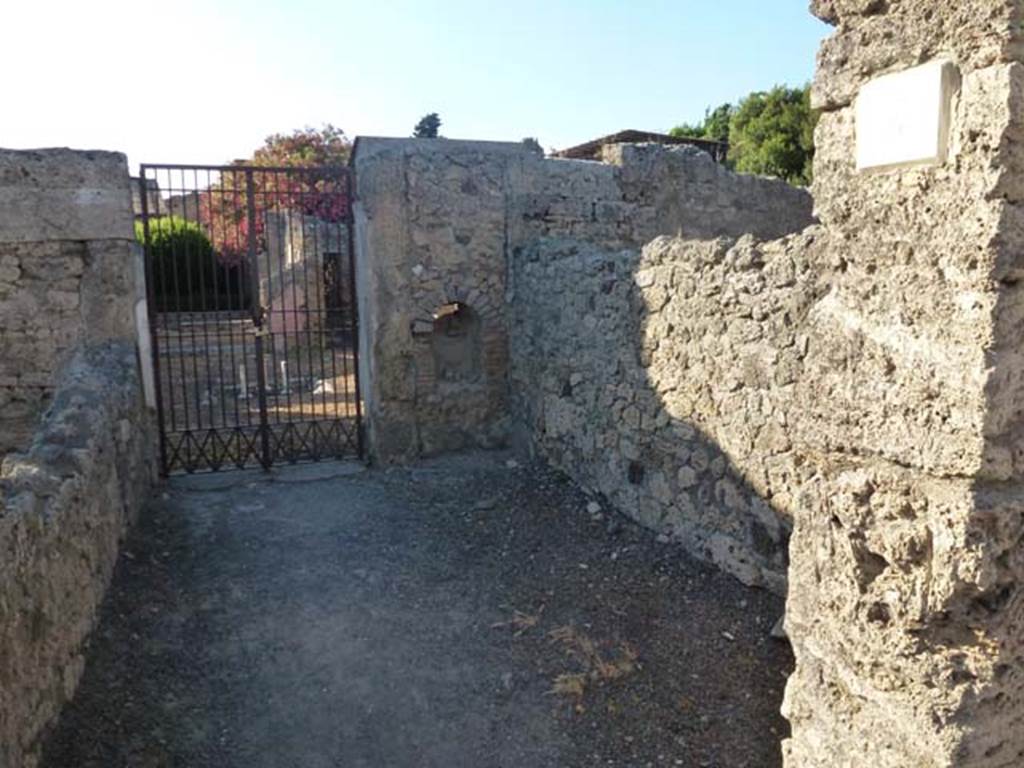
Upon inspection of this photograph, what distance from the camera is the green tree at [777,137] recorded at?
21.0 meters

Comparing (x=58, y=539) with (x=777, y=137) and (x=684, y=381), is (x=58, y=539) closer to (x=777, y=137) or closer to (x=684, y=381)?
(x=684, y=381)

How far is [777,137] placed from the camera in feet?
69.5

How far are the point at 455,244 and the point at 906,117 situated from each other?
18.9ft

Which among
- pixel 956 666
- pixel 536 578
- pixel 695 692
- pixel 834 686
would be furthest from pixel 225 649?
pixel 956 666

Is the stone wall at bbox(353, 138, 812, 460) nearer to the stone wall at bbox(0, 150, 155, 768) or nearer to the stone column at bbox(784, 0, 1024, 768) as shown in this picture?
the stone wall at bbox(0, 150, 155, 768)

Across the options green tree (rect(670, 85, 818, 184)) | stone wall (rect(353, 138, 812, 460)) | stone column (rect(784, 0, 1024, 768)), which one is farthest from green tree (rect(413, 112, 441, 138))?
stone column (rect(784, 0, 1024, 768))

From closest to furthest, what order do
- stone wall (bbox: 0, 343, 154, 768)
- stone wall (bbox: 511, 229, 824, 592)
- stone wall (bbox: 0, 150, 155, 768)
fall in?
stone wall (bbox: 0, 343, 154, 768) < stone wall (bbox: 0, 150, 155, 768) < stone wall (bbox: 511, 229, 824, 592)

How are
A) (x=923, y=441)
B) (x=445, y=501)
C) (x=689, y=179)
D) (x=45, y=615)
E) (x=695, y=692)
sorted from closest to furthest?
(x=923, y=441)
(x=45, y=615)
(x=695, y=692)
(x=445, y=501)
(x=689, y=179)

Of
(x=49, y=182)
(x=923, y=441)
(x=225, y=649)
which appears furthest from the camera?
(x=49, y=182)

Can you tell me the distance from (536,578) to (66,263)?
4419mm

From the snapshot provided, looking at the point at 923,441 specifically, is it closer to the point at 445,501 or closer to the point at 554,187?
the point at 445,501

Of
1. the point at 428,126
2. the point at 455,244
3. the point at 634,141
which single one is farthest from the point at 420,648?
the point at 428,126

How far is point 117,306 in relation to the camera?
259 inches

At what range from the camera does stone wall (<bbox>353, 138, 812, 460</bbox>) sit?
7238 millimetres
